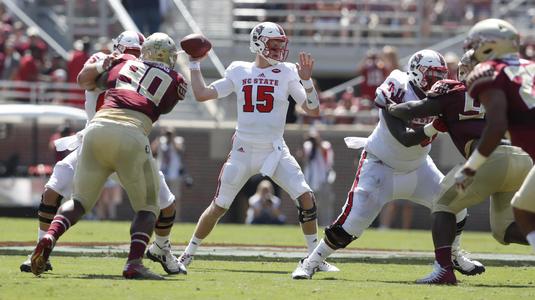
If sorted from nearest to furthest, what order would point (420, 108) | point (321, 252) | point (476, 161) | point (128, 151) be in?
point (476, 161) < point (128, 151) < point (420, 108) < point (321, 252)

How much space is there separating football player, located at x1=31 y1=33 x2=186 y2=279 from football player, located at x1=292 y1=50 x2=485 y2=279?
1334 millimetres

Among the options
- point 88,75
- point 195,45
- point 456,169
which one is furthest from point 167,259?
point 456,169

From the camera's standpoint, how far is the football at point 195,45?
10289 mm

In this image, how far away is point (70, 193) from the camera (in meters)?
10.4

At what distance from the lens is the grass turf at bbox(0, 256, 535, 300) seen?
8.24 meters

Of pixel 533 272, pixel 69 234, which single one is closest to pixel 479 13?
pixel 69 234

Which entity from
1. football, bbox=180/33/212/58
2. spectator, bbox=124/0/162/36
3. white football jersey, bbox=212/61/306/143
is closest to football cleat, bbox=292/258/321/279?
white football jersey, bbox=212/61/306/143

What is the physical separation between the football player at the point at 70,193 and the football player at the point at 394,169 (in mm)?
1049

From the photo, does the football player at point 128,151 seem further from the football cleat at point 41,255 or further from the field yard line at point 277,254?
the field yard line at point 277,254

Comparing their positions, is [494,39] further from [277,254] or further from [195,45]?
[277,254]

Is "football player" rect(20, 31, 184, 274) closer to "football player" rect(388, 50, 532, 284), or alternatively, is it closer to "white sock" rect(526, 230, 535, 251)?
"football player" rect(388, 50, 532, 284)

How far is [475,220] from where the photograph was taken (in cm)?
2233

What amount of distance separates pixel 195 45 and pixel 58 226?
2015mm

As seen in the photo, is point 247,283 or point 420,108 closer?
point 247,283
